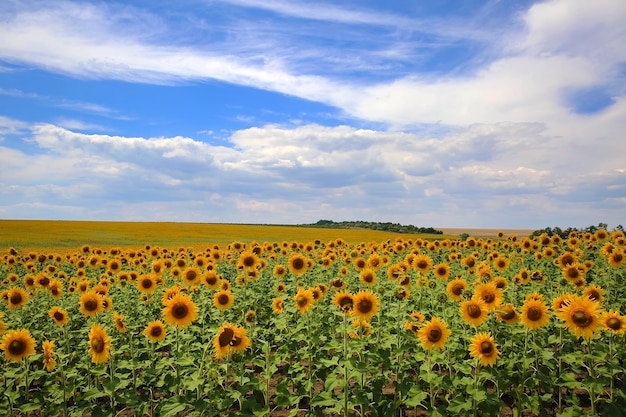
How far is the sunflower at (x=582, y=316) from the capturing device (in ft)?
18.8

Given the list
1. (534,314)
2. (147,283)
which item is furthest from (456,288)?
→ (147,283)

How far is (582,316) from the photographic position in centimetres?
575

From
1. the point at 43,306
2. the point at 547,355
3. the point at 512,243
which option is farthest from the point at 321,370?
the point at 512,243

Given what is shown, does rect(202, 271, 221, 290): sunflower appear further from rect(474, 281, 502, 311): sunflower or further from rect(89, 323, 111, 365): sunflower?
rect(474, 281, 502, 311): sunflower

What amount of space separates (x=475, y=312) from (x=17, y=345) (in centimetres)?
697

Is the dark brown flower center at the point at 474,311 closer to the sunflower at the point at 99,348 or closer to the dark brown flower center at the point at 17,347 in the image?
the sunflower at the point at 99,348

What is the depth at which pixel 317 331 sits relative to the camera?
351 inches

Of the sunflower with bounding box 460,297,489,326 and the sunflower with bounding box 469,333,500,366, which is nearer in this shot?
the sunflower with bounding box 469,333,500,366

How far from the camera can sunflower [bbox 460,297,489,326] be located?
20.5 ft

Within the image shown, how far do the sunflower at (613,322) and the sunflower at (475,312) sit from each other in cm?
157

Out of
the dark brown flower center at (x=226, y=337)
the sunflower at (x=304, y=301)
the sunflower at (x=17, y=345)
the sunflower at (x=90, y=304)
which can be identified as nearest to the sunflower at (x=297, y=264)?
the sunflower at (x=304, y=301)

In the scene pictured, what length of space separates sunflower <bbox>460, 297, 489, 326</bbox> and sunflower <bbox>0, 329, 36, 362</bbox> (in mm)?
6712

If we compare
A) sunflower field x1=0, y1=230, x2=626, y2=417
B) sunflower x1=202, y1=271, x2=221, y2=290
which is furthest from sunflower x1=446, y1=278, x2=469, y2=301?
sunflower x1=202, y1=271, x2=221, y2=290

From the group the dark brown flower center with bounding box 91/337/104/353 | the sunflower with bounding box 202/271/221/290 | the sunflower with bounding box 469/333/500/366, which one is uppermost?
the sunflower with bounding box 202/271/221/290
